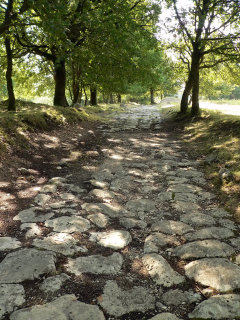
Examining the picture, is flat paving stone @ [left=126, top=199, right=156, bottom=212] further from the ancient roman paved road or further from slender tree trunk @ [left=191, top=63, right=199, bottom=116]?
slender tree trunk @ [left=191, top=63, right=199, bottom=116]

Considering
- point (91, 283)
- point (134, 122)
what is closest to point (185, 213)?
point (91, 283)

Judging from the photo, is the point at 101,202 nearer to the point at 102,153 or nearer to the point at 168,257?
the point at 168,257

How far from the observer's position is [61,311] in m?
2.34

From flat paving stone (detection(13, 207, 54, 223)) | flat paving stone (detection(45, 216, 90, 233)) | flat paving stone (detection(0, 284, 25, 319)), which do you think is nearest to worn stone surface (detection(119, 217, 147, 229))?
flat paving stone (detection(45, 216, 90, 233))

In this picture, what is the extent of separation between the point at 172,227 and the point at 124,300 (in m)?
1.85

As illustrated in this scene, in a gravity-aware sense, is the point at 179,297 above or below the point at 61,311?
below

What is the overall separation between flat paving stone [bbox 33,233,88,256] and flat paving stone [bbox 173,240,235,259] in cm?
130

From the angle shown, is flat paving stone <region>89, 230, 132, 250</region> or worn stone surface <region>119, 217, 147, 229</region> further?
worn stone surface <region>119, 217, 147, 229</region>

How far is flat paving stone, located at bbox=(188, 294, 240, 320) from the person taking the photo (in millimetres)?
2330

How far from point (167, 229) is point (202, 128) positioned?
8.44 meters

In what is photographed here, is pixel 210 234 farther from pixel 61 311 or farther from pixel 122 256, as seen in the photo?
pixel 61 311

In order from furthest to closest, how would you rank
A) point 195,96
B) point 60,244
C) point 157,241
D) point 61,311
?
1. point 195,96
2. point 157,241
3. point 60,244
4. point 61,311

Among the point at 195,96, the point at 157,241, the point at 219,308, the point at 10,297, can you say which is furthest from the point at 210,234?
the point at 195,96

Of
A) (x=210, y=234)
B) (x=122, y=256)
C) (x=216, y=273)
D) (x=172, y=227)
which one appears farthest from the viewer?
(x=172, y=227)
